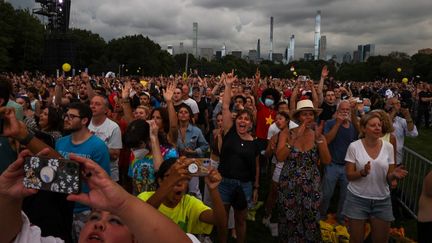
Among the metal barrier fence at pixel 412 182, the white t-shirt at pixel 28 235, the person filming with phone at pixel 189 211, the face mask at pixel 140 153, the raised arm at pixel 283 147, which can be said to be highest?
the raised arm at pixel 283 147

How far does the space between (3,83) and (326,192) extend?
177 inches

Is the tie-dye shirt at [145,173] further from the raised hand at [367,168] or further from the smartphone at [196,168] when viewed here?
the raised hand at [367,168]

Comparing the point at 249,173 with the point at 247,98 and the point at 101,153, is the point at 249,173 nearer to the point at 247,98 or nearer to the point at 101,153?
the point at 101,153

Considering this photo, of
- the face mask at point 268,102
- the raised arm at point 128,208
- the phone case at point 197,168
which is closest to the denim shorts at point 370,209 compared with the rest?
the phone case at point 197,168

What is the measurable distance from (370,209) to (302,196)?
0.75m

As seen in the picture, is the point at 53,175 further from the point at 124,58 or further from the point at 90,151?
the point at 124,58

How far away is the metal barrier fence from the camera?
6.14m

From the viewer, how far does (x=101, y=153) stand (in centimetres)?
383

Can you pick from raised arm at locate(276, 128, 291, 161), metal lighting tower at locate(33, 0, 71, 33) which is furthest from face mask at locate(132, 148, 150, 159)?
metal lighting tower at locate(33, 0, 71, 33)

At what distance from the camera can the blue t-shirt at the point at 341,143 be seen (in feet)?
18.7

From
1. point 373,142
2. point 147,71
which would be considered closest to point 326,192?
point 373,142

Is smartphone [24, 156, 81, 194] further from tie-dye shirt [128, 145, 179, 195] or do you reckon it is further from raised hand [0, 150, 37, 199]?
tie-dye shirt [128, 145, 179, 195]

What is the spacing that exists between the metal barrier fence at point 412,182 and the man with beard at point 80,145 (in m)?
4.83

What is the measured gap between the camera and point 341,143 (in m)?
5.75
